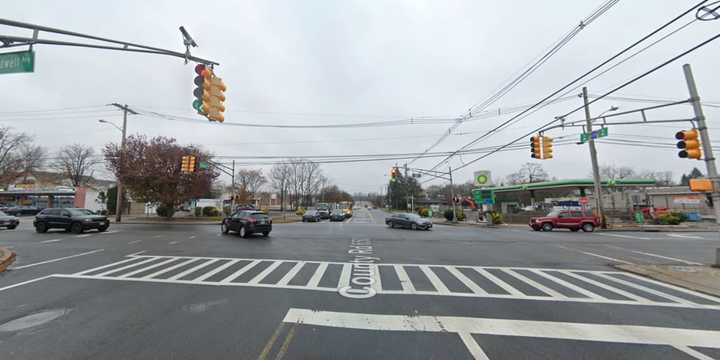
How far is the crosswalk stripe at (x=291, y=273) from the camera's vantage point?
661 centimetres

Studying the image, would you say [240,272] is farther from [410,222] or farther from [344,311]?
[410,222]

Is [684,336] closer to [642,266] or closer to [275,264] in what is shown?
[642,266]

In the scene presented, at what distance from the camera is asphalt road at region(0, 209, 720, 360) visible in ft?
11.4

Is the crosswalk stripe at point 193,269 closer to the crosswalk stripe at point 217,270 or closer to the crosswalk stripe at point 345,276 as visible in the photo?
the crosswalk stripe at point 217,270

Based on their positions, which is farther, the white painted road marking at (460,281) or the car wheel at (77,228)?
the car wheel at (77,228)

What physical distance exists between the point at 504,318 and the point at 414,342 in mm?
1845

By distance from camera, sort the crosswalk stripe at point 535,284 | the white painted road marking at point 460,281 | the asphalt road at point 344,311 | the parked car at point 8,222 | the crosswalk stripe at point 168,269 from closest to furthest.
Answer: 1. the asphalt road at point 344,311
2. the white painted road marking at point 460,281
3. the crosswalk stripe at point 535,284
4. the crosswalk stripe at point 168,269
5. the parked car at point 8,222

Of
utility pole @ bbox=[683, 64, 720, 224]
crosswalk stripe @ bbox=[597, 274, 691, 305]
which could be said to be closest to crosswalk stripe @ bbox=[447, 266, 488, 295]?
crosswalk stripe @ bbox=[597, 274, 691, 305]

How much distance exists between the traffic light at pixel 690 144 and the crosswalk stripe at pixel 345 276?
1111 centimetres

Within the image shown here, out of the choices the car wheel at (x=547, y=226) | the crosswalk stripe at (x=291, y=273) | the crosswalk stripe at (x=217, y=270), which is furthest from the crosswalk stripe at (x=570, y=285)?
the car wheel at (x=547, y=226)

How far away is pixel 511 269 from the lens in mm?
8117

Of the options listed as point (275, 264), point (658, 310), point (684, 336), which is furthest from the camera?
point (275, 264)

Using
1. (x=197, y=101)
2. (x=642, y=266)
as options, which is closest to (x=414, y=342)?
(x=197, y=101)

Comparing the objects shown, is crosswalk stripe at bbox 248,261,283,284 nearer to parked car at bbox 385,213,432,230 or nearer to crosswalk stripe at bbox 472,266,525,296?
crosswalk stripe at bbox 472,266,525,296
